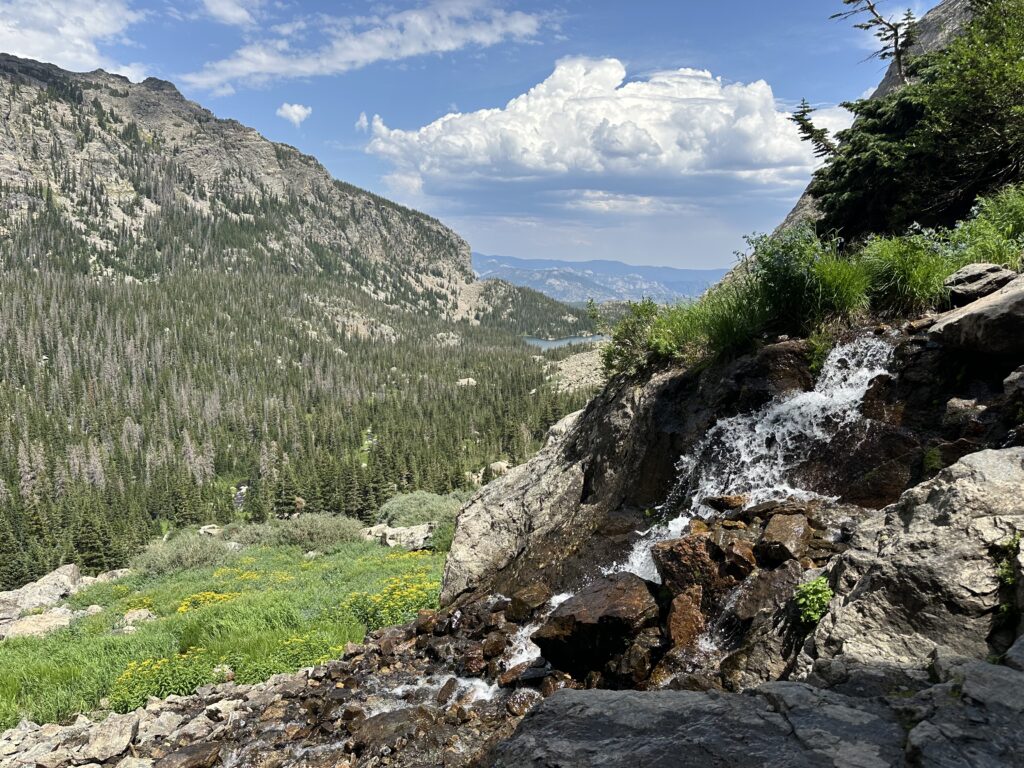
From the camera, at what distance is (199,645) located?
1277 cm

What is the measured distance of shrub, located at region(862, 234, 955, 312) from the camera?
26.6 feet

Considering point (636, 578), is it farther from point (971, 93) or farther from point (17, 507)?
point (17, 507)

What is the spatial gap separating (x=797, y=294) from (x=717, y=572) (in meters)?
5.13

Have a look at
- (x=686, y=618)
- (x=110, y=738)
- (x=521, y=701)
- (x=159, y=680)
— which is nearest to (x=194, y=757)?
(x=110, y=738)

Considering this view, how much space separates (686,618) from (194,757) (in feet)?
24.1

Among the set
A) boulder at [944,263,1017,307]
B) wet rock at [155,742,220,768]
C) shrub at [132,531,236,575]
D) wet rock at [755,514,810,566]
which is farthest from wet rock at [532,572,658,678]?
shrub at [132,531,236,575]

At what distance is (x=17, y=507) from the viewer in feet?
296

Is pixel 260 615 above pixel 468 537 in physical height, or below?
below

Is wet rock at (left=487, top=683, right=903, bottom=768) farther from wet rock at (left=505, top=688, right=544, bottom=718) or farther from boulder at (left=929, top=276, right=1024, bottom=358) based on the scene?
boulder at (left=929, top=276, right=1024, bottom=358)

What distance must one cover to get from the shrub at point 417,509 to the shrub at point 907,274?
34.2 m

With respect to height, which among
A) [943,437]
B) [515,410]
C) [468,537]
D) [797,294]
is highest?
[797,294]

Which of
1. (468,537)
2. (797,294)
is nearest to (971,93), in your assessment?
(797,294)

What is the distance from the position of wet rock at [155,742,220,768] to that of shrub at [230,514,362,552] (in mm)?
28178

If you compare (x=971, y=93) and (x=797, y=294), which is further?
(x=971, y=93)
